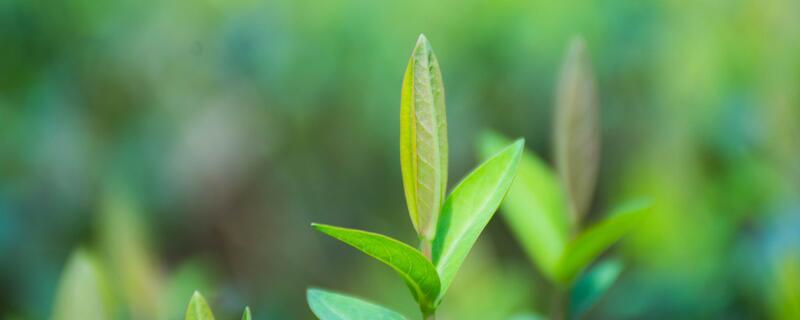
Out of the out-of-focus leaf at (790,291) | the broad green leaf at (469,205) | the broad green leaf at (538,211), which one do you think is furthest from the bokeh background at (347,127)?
the broad green leaf at (469,205)

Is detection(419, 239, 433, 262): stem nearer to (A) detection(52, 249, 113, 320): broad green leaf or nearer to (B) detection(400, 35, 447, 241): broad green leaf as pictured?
(B) detection(400, 35, 447, 241): broad green leaf

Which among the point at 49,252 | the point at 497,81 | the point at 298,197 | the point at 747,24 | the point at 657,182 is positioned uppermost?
the point at 747,24

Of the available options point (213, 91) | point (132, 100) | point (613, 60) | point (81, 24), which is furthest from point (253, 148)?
point (613, 60)

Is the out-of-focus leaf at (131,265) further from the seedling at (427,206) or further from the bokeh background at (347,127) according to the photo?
the bokeh background at (347,127)

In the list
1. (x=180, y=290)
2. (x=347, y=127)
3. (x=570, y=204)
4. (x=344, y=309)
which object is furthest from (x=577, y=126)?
(x=347, y=127)

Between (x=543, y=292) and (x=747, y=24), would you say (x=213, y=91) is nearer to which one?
(x=543, y=292)

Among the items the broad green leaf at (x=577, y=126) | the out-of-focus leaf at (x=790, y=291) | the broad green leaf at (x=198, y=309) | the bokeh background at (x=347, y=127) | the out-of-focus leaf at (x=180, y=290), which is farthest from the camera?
the bokeh background at (x=347, y=127)
